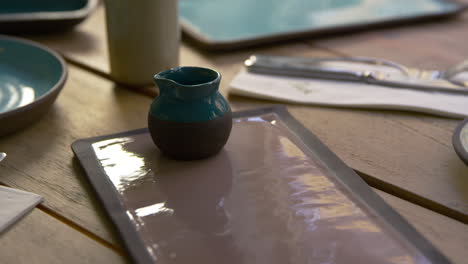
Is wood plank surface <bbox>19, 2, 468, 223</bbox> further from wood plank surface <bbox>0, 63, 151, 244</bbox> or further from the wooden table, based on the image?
wood plank surface <bbox>0, 63, 151, 244</bbox>

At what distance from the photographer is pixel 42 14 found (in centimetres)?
97

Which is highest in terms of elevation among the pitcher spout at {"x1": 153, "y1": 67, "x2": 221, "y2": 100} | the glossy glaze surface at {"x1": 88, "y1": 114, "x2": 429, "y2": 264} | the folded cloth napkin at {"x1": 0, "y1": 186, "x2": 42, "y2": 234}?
the pitcher spout at {"x1": 153, "y1": 67, "x2": 221, "y2": 100}

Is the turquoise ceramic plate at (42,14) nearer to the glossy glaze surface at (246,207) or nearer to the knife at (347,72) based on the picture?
the knife at (347,72)

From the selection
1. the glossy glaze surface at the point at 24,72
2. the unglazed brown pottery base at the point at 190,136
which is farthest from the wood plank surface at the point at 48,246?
the glossy glaze surface at the point at 24,72

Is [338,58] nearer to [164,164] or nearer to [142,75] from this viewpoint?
[142,75]

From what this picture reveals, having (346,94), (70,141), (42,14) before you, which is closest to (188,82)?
(70,141)

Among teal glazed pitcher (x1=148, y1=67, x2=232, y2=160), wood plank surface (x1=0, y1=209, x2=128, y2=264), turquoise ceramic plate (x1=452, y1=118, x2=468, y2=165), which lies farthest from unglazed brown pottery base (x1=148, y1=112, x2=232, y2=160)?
turquoise ceramic plate (x1=452, y1=118, x2=468, y2=165)

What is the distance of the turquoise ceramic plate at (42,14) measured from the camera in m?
0.96

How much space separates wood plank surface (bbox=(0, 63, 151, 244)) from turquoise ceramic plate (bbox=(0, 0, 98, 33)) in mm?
178

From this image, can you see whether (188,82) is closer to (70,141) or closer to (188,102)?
(188,102)

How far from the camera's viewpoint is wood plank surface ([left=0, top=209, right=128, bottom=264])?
43 cm

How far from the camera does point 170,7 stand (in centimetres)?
75

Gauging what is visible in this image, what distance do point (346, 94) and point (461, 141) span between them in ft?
0.74

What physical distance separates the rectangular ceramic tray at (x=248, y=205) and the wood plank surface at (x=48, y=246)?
29 millimetres
